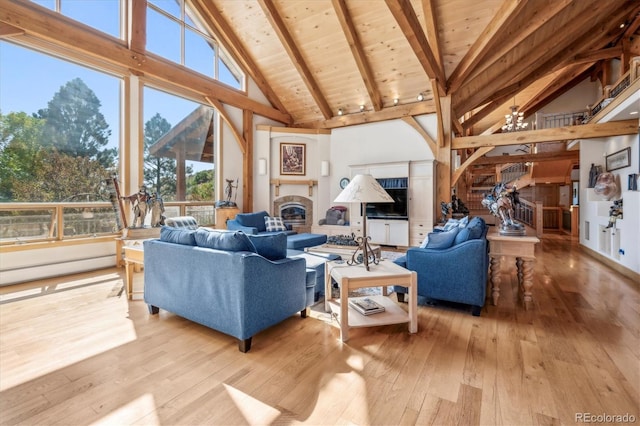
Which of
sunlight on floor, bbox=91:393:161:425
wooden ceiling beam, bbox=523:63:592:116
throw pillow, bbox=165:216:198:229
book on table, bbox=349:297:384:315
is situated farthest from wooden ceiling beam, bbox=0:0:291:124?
wooden ceiling beam, bbox=523:63:592:116

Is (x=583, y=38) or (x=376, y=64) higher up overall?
(x=583, y=38)

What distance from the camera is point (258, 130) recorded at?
771 cm

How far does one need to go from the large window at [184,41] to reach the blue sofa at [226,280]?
4.86 m

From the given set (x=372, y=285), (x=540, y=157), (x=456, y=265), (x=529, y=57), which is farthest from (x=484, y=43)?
(x=540, y=157)

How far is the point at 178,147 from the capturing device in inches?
247

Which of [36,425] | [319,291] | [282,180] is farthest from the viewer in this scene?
[282,180]

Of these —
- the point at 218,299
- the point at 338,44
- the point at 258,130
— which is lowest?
the point at 218,299

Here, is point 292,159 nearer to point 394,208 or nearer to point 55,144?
point 394,208

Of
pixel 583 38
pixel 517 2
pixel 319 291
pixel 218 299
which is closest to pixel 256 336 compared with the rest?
pixel 218 299

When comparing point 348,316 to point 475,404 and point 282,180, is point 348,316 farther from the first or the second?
point 282,180

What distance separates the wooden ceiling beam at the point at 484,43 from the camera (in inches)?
170

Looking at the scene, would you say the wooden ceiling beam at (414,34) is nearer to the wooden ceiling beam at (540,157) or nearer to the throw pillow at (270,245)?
the throw pillow at (270,245)

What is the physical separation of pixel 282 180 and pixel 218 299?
5.58 meters

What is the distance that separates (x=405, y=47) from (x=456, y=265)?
4.85 meters
